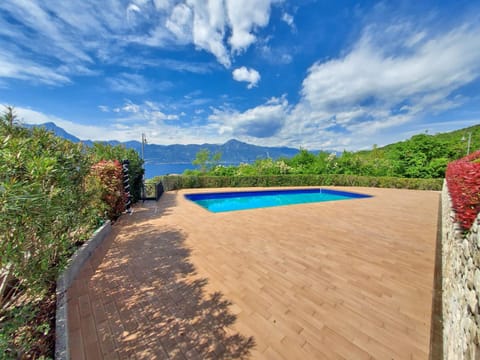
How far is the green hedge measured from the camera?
12328 millimetres

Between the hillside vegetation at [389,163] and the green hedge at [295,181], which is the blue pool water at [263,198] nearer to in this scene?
the green hedge at [295,181]

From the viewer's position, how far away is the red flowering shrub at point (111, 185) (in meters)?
4.98

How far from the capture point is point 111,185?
204 inches

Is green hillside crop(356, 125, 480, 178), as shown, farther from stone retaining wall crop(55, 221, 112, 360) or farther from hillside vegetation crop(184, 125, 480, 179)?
stone retaining wall crop(55, 221, 112, 360)

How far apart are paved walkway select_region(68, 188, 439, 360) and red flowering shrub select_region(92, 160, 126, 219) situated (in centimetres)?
113

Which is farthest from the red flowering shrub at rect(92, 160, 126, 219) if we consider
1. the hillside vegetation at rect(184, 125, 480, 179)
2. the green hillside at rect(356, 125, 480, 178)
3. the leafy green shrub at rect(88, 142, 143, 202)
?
the green hillside at rect(356, 125, 480, 178)

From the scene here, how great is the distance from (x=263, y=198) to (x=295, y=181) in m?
4.50

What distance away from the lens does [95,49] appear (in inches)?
256

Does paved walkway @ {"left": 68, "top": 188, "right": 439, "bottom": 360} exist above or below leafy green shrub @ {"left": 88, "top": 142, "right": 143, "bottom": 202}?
below

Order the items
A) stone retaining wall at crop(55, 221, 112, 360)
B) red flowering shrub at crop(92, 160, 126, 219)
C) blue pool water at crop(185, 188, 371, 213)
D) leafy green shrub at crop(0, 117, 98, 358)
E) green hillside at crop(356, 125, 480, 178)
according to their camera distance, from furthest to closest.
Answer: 1. green hillside at crop(356, 125, 480, 178)
2. blue pool water at crop(185, 188, 371, 213)
3. red flowering shrub at crop(92, 160, 126, 219)
4. stone retaining wall at crop(55, 221, 112, 360)
5. leafy green shrub at crop(0, 117, 98, 358)

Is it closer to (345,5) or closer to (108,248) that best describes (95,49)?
(108,248)

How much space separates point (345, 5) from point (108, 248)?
10536 mm

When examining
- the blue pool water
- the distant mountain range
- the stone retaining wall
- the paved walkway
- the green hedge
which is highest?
the distant mountain range

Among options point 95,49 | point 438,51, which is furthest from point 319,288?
point 438,51
